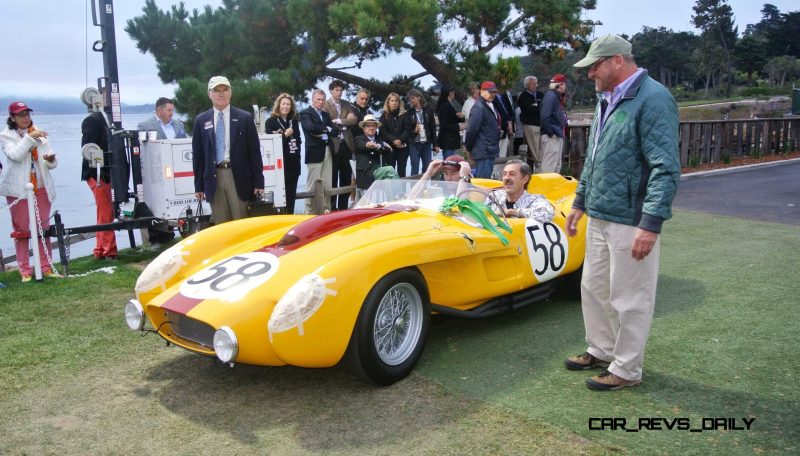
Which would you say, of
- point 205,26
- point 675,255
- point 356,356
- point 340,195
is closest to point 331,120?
point 340,195

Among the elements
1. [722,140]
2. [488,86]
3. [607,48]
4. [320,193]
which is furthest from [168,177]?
[722,140]

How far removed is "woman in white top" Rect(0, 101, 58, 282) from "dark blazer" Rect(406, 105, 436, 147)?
4744 millimetres

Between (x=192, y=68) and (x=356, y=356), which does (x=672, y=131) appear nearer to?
(x=356, y=356)

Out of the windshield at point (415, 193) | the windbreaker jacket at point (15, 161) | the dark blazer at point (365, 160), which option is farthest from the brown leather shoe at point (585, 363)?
the windbreaker jacket at point (15, 161)

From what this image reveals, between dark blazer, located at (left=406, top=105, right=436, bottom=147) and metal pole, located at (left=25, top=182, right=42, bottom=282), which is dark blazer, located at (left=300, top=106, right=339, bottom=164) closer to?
dark blazer, located at (left=406, top=105, right=436, bottom=147)

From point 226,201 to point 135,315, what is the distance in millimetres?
2748

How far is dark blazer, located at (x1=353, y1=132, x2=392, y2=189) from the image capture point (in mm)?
9102

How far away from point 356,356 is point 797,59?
82.9 metres

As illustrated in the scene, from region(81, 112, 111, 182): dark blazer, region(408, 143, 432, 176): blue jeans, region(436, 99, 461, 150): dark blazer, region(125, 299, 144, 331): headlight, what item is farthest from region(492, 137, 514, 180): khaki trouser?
region(125, 299, 144, 331): headlight

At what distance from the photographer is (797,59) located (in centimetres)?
7206

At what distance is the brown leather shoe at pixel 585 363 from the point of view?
405 centimetres

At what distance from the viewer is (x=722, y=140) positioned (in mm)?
16969

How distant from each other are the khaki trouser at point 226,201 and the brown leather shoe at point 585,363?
373 cm

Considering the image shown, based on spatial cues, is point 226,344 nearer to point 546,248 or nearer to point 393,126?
point 546,248
